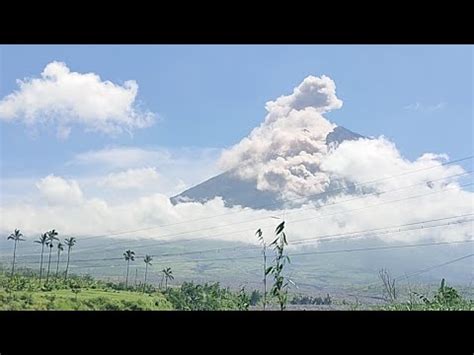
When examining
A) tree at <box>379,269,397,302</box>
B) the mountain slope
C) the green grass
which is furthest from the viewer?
the mountain slope

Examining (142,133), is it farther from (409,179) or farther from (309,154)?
(409,179)

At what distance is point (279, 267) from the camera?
2.97 metres

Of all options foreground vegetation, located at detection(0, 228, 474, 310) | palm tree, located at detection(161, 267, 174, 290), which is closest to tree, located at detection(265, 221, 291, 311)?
foreground vegetation, located at detection(0, 228, 474, 310)

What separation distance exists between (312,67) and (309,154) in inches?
23.1

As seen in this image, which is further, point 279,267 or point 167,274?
point 167,274

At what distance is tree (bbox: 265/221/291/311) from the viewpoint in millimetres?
2850

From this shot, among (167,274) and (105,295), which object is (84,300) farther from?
(167,274)

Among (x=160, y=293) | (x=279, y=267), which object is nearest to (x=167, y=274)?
(x=160, y=293)

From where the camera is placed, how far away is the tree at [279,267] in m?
2.85

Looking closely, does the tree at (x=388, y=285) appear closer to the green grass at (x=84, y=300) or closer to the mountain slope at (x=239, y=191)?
the mountain slope at (x=239, y=191)

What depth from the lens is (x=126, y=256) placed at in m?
3.14

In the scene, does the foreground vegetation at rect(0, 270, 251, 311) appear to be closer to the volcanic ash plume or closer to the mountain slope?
the mountain slope

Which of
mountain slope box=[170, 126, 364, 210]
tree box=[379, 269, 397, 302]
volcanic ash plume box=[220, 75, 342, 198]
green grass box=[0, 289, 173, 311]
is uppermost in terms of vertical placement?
volcanic ash plume box=[220, 75, 342, 198]
